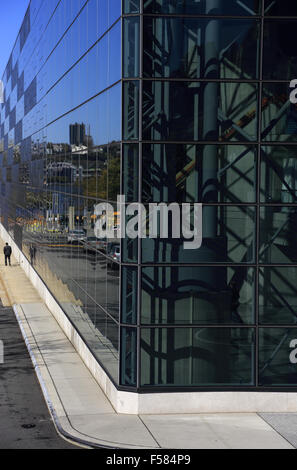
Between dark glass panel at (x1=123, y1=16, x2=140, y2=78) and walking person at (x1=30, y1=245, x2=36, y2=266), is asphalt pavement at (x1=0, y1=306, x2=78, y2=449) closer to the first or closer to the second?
dark glass panel at (x1=123, y1=16, x2=140, y2=78)

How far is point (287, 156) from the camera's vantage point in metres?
19.0

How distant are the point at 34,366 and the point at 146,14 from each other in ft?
40.6

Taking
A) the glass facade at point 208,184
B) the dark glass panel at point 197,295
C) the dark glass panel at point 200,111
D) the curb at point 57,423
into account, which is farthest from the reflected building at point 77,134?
the dark glass panel at point 197,295

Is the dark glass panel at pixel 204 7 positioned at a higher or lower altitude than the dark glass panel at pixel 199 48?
higher

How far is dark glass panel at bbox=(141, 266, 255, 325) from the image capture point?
1911 centimetres

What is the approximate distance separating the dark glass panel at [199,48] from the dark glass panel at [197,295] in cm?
475

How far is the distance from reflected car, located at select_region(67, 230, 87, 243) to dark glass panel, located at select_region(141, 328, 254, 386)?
826 centimetres

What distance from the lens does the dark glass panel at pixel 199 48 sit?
18469mm

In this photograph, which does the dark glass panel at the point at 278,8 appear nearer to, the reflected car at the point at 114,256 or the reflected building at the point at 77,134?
the reflected car at the point at 114,256

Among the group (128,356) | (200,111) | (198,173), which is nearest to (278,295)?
(198,173)

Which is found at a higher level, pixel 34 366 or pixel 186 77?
pixel 186 77
